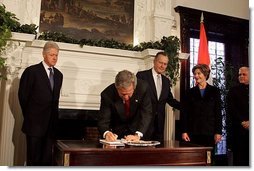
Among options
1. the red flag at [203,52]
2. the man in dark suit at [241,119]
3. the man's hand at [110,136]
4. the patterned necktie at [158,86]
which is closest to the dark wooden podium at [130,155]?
the man's hand at [110,136]

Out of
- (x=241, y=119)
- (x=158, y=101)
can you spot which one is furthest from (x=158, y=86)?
(x=241, y=119)

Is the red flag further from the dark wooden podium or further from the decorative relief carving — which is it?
the dark wooden podium

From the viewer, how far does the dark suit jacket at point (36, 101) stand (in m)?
3.10

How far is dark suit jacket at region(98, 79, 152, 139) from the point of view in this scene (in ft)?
8.55

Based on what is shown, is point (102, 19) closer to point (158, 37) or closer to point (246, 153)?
point (158, 37)

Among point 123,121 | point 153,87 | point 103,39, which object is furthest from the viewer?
point 103,39

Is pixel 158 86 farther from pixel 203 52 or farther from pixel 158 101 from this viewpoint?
pixel 203 52

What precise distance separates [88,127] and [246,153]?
2.16m

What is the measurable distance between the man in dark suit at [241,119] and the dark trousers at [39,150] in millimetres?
1952

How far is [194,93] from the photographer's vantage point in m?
3.21

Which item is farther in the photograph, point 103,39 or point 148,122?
point 103,39

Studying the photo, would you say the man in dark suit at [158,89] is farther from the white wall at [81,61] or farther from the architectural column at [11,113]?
the architectural column at [11,113]

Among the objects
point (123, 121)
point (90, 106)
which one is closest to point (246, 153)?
point (123, 121)

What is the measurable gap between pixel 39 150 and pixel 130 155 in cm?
134
